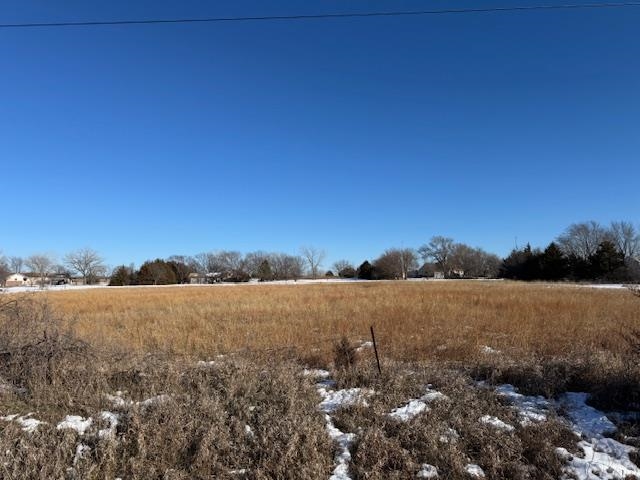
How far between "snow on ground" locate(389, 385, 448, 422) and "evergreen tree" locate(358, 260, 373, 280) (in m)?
102

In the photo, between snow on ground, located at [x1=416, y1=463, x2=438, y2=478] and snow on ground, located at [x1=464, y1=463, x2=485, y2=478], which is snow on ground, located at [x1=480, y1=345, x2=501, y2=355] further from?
snow on ground, located at [x1=416, y1=463, x2=438, y2=478]

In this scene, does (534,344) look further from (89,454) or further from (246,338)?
(89,454)

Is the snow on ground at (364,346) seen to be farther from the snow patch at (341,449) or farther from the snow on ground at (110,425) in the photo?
the snow on ground at (110,425)

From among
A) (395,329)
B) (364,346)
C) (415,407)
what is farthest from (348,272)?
(415,407)

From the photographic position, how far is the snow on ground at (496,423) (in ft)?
15.4

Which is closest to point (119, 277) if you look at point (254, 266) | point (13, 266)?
point (254, 266)

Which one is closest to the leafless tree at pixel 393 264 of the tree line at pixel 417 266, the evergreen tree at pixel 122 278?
the tree line at pixel 417 266

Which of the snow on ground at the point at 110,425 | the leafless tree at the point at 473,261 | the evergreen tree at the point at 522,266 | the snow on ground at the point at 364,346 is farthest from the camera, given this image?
the leafless tree at the point at 473,261

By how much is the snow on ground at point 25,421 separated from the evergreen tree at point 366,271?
103m

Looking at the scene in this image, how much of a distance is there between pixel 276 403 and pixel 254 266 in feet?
401

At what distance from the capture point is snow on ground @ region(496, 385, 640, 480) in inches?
154

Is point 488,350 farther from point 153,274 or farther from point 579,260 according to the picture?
point 153,274

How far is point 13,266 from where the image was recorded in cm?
13500

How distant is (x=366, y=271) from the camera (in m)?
109
